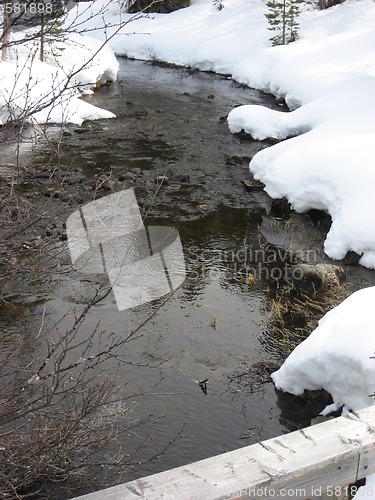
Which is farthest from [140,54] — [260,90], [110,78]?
[260,90]

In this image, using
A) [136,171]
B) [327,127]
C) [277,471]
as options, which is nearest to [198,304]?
[136,171]

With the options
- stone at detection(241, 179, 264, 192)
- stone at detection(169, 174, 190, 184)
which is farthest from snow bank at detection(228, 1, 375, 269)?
stone at detection(169, 174, 190, 184)

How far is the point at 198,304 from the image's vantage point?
7215 millimetres

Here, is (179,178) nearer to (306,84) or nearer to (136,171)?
(136,171)

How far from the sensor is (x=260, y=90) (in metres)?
19.0

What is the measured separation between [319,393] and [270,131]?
8640 millimetres

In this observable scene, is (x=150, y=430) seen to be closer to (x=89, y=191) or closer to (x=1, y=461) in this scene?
(x=1, y=461)

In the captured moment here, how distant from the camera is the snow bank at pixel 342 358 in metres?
4.68

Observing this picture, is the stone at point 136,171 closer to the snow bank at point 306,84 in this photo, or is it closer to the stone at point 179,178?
the stone at point 179,178

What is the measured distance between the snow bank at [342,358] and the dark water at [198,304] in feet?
1.26

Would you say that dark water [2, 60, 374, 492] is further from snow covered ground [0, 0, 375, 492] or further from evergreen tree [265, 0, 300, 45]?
evergreen tree [265, 0, 300, 45]

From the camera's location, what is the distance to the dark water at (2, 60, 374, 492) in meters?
5.32

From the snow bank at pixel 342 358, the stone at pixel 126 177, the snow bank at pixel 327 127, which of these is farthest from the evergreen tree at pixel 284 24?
the snow bank at pixel 342 358

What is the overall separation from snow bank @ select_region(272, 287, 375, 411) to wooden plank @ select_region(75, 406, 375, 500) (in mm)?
2591
